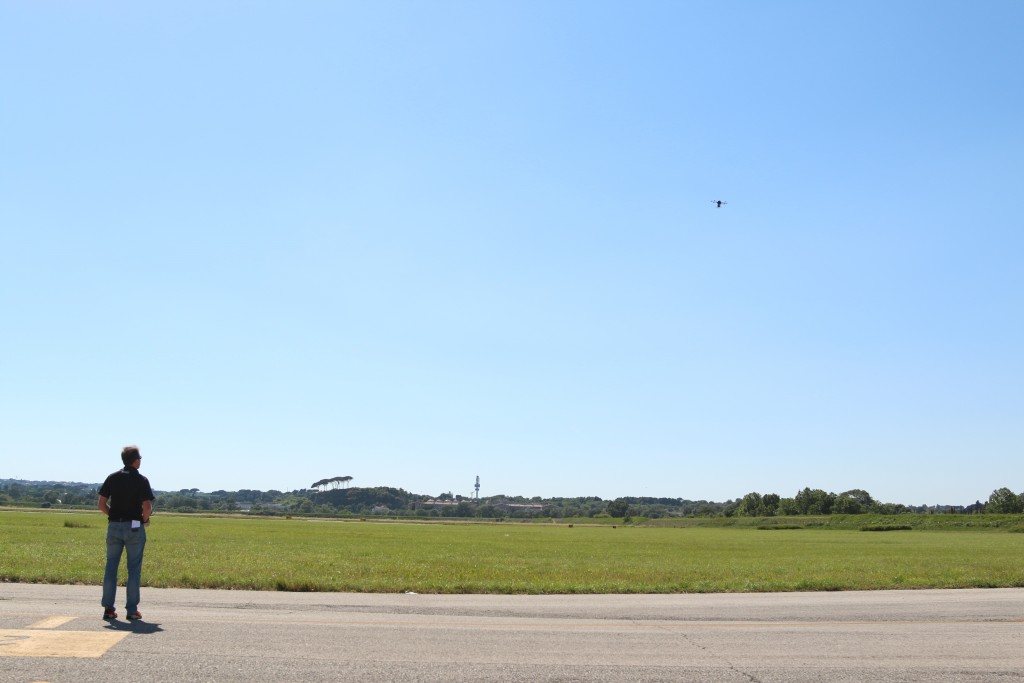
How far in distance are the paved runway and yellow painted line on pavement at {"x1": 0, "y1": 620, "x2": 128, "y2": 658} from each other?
0.7 inches

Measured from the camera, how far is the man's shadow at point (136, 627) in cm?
892

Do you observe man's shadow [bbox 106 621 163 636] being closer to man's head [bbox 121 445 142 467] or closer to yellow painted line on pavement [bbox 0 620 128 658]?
yellow painted line on pavement [bbox 0 620 128 658]

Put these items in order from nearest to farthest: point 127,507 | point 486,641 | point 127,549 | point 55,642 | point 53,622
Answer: point 55,642
point 486,641
point 53,622
point 127,549
point 127,507

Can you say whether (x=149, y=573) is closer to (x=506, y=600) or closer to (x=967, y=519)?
(x=506, y=600)

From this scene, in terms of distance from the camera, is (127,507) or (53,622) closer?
(53,622)

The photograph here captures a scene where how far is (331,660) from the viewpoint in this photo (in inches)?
304

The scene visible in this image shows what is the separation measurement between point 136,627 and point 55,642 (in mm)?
1291

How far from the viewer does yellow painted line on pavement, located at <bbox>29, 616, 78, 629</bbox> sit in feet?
29.0

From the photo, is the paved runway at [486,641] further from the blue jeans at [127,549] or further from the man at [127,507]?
the man at [127,507]

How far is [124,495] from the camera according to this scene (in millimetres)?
10555

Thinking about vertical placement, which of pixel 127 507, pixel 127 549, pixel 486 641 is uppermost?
pixel 127 507

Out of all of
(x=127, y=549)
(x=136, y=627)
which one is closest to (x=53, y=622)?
(x=136, y=627)

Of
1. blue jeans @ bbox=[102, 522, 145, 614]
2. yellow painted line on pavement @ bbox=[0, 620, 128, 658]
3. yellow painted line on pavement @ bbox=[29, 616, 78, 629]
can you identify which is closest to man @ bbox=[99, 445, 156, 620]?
blue jeans @ bbox=[102, 522, 145, 614]

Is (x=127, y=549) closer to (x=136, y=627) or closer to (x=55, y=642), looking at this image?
(x=136, y=627)
